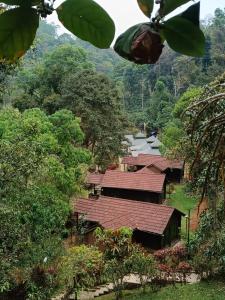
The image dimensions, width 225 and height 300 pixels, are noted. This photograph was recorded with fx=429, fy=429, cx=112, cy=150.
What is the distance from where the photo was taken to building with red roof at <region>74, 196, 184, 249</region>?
1245 cm

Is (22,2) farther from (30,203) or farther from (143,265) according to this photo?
(143,265)

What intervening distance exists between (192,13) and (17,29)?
184mm

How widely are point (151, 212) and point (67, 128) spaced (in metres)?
4.32

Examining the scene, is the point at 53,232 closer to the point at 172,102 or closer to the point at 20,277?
the point at 20,277

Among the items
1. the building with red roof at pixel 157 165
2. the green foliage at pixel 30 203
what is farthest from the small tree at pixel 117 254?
the building with red roof at pixel 157 165

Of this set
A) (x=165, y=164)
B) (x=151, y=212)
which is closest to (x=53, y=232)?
(x=151, y=212)

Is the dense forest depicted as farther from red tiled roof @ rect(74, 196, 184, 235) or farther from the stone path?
the stone path

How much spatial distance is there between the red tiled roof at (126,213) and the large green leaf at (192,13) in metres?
11.9

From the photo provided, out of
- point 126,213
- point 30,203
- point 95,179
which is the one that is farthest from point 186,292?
point 95,179

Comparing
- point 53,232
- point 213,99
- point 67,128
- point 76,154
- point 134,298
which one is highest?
point 213,99

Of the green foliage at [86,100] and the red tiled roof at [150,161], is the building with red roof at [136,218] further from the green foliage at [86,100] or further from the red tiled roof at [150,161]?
the red tiled roof at [150,161]

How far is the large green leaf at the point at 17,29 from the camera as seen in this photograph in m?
0.44

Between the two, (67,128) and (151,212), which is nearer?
(67,128)

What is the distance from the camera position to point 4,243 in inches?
261
